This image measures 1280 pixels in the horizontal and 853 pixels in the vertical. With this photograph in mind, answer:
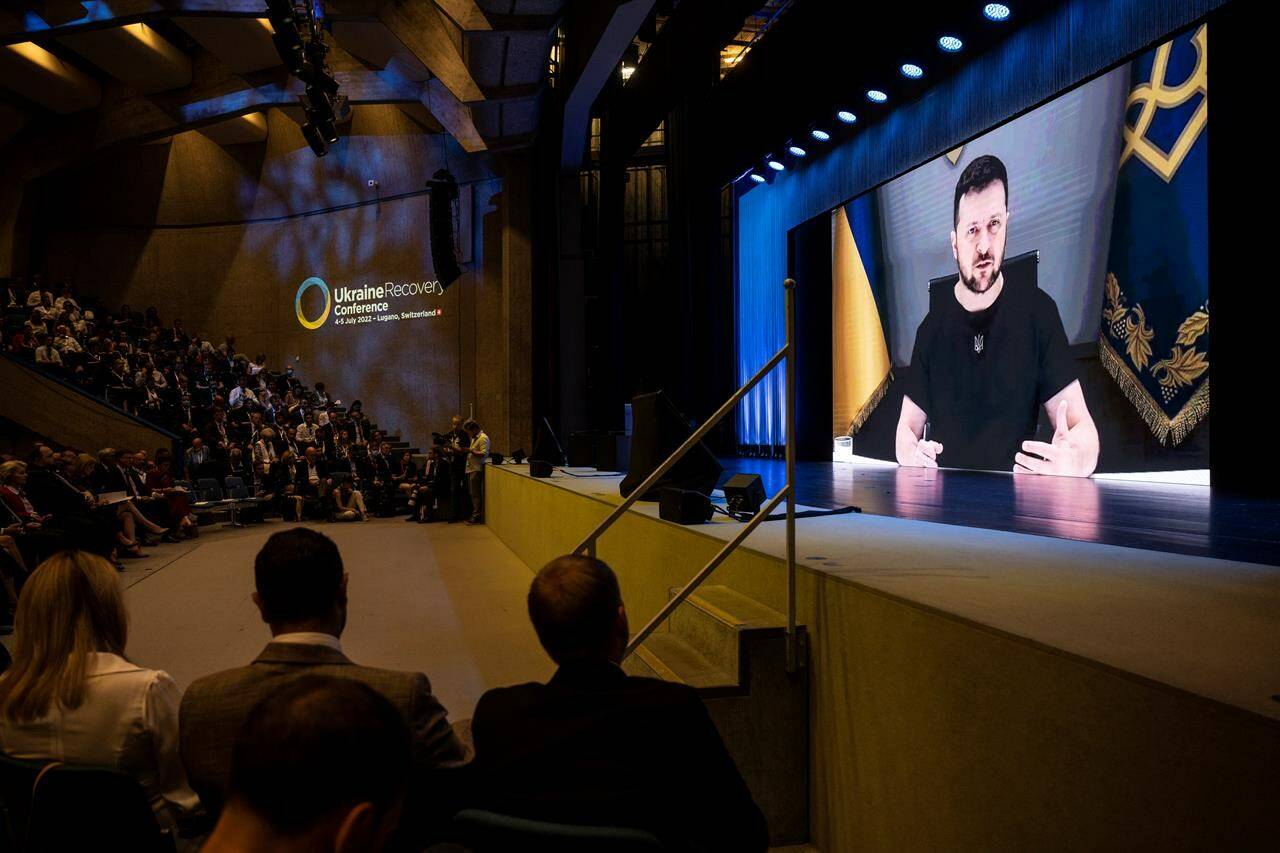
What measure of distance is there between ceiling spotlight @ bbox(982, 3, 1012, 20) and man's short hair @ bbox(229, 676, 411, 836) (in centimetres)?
799

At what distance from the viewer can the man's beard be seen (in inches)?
323

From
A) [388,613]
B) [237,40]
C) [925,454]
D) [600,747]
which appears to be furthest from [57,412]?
[600,747]

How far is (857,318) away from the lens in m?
11.0

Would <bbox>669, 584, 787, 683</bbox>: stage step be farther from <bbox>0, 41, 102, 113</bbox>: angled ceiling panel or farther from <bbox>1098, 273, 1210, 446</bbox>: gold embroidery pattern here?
<bbox>0, 41, 102, 113</bbox>: angled ceiling panel

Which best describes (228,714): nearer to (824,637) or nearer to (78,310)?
(824,637)

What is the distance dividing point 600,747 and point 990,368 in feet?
26.2

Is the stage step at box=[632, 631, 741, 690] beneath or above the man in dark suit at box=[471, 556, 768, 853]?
beneath

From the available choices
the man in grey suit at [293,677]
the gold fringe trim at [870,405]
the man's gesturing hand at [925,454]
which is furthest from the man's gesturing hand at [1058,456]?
the man in grey suit at [293,677]

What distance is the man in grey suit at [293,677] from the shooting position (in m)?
1.34

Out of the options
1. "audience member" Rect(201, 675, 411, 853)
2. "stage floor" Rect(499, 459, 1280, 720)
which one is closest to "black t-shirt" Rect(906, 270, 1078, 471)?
"stage floor" Rect(499, 459, 1280, 720)

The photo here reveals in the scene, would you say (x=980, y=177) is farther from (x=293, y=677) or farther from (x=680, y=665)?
(x=293, y=677)

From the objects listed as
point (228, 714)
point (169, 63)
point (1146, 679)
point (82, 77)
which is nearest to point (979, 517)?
point (1146, 679)

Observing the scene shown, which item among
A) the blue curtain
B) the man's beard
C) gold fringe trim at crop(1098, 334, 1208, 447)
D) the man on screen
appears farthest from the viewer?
the man's beard

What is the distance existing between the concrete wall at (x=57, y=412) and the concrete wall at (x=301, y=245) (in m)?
5.34
